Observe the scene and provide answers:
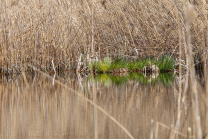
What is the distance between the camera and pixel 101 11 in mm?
6863

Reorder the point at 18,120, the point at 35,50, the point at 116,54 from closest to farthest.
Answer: the point at 18,120
the point at 35,50
the point at 116,54

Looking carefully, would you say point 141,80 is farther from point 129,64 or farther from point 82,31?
point 82,31

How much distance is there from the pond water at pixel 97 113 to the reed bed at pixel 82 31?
2202 millimetres

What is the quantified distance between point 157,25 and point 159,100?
3533mm

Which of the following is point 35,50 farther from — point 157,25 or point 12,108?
point 12,108

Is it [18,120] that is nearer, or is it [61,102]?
[18,120]

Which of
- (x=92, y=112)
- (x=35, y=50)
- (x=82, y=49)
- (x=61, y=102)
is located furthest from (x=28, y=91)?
(x=82, y=49)

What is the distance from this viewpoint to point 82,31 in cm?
650

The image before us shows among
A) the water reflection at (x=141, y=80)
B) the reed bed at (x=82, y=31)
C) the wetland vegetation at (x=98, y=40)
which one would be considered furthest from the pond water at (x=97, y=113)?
the reed bed at (x=82, y=31)

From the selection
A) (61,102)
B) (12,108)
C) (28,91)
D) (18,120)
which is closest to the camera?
(18,120)

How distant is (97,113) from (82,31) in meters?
4.01

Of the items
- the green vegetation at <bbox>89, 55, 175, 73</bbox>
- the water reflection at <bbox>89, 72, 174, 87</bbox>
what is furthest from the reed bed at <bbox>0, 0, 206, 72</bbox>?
the water reflection at <bbox>89, 72, 174, 87</bbox>

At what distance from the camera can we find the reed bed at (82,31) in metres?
6.13

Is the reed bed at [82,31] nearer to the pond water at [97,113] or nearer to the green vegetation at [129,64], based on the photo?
the green vegetation at [129,64]
